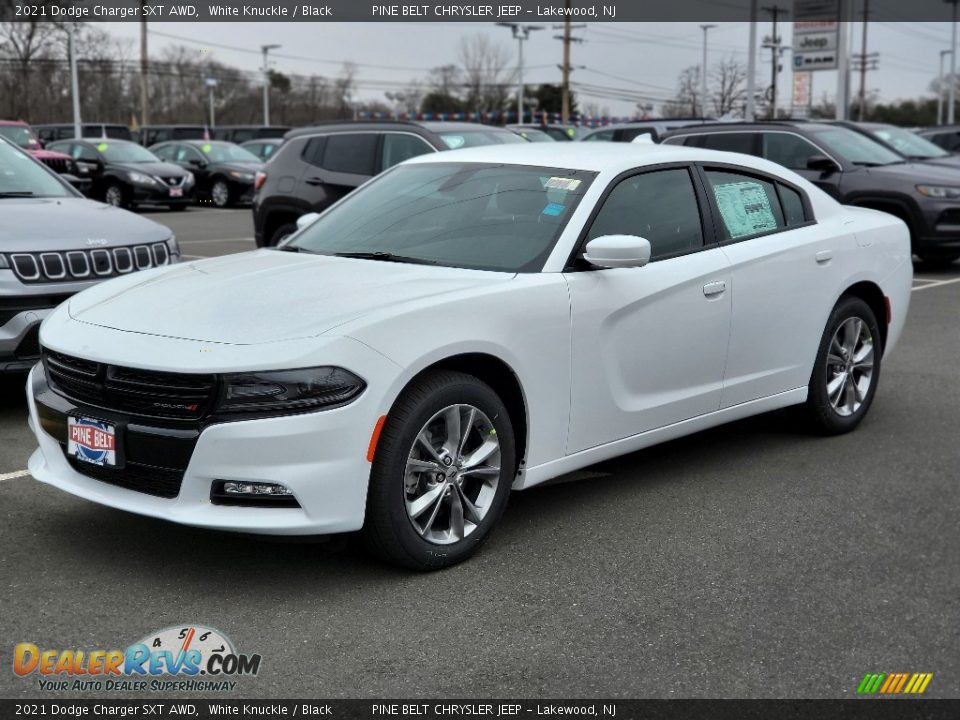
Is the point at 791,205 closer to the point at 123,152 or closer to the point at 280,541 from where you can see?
the point at 280,541

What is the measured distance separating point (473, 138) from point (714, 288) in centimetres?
794

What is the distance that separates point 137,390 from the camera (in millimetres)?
3932

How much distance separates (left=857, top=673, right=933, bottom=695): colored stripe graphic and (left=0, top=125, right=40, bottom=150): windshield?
2383 cm

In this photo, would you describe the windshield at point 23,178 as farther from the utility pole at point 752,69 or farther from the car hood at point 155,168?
the utility pole at point 752,69

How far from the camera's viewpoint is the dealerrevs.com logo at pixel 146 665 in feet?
11.0

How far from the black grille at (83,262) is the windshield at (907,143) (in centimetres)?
1221

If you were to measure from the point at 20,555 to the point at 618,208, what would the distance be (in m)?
2.84

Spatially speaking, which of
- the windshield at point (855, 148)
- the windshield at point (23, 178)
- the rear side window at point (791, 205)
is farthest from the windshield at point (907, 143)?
the windshield at point (23, 178)

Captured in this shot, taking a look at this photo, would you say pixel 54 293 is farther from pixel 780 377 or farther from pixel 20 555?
pixel 780 377

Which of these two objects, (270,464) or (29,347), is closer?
(270,464)

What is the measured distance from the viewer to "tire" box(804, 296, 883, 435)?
6.12 meters

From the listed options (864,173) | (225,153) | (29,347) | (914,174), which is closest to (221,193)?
(225,153)

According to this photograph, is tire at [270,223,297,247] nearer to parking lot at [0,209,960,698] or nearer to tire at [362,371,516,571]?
parking lot at [0,209,960,698]
